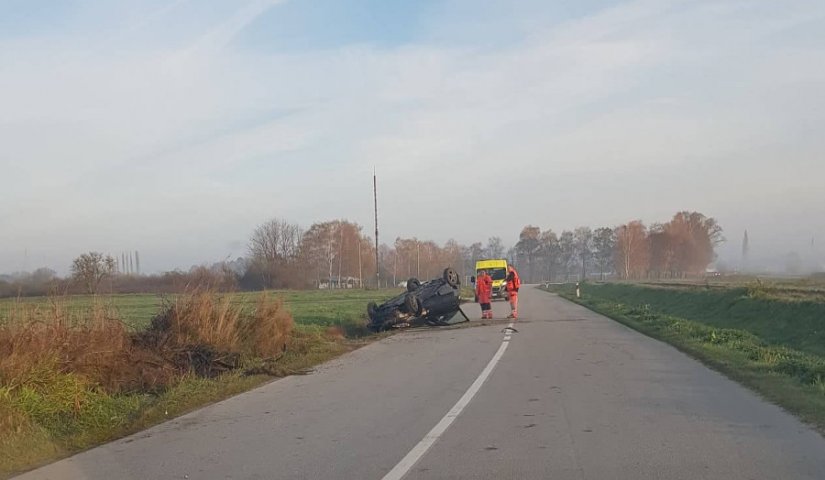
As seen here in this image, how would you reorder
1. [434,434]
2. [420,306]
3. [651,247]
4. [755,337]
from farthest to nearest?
[651,247]
[420,306]
[755,337]
[434,434]

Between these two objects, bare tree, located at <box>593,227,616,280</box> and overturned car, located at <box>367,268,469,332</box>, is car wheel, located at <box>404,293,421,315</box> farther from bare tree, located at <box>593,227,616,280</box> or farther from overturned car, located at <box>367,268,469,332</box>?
bare tree, located at <box>593,227,616,280</box>

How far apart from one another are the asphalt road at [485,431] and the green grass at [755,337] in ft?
1.80

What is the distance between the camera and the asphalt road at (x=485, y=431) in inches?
258

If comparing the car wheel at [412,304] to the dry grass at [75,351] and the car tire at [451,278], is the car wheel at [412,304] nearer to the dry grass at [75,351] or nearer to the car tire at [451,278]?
the car tire at [451,278]

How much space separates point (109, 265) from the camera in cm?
5041

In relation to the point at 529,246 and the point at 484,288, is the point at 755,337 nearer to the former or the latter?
the point at 484,288

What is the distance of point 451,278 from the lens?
82.3ft

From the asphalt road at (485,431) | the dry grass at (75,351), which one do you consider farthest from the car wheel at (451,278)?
the dry grass at (75,351)

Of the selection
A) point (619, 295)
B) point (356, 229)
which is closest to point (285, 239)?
point (356, 229)

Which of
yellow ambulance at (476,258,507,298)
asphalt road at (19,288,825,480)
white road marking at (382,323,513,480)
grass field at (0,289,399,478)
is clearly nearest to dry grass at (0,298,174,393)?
grass field at (0,289,399,478)

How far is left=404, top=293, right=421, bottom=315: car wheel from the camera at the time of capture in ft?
74.5

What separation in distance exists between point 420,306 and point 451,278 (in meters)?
2.36

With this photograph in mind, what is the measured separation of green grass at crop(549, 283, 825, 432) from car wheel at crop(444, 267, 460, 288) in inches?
229

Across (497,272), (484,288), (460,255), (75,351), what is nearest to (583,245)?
(460,255)
